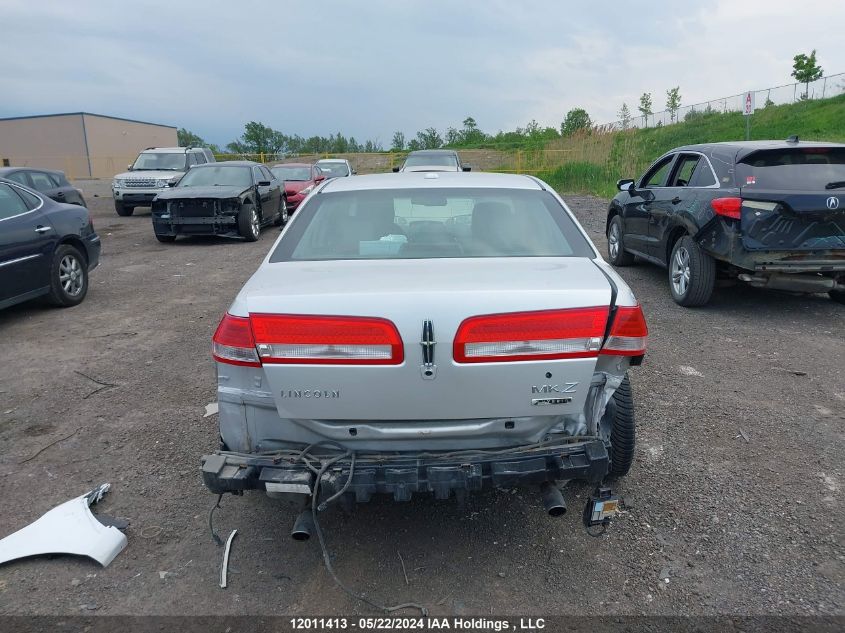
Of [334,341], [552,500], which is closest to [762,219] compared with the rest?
[552,500]

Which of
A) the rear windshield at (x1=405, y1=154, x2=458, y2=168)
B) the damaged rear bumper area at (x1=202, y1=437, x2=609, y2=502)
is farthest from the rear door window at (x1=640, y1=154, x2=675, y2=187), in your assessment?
the rear windshield at (x1=405, y1=154, x2=458, y2=168)

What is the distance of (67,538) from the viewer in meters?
3.10

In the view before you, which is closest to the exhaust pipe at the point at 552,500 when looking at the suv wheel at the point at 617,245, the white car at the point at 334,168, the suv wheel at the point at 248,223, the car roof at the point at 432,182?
the car roof at the point at 432,182

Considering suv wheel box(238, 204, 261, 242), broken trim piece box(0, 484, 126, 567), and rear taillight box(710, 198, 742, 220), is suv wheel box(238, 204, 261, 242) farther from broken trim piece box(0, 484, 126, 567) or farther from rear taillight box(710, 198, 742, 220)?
broken trim piece box(0, 484, 126, 567)

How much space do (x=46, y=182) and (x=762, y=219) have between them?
1332 centimetres

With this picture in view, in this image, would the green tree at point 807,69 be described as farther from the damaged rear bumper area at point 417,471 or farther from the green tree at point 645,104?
the damaged rear bumper area at point 417,471

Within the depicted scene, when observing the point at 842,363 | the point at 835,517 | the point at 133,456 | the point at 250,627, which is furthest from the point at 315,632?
the point at 842,363

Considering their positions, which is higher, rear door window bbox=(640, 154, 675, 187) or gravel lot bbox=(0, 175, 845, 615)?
rear door window bbox=(640, 154, 675, 187)

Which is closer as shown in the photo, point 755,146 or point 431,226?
point 431,226

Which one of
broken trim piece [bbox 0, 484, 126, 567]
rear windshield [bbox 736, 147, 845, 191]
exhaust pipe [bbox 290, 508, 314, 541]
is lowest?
broken trim piece [bbox 0, 484, 126, 567]

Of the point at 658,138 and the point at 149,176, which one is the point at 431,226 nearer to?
the point at 149,176

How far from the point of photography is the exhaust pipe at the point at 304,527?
2.68 metres

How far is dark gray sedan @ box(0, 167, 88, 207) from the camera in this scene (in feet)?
41.0

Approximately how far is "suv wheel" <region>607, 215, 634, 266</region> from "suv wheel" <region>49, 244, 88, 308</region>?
23.4 feet
